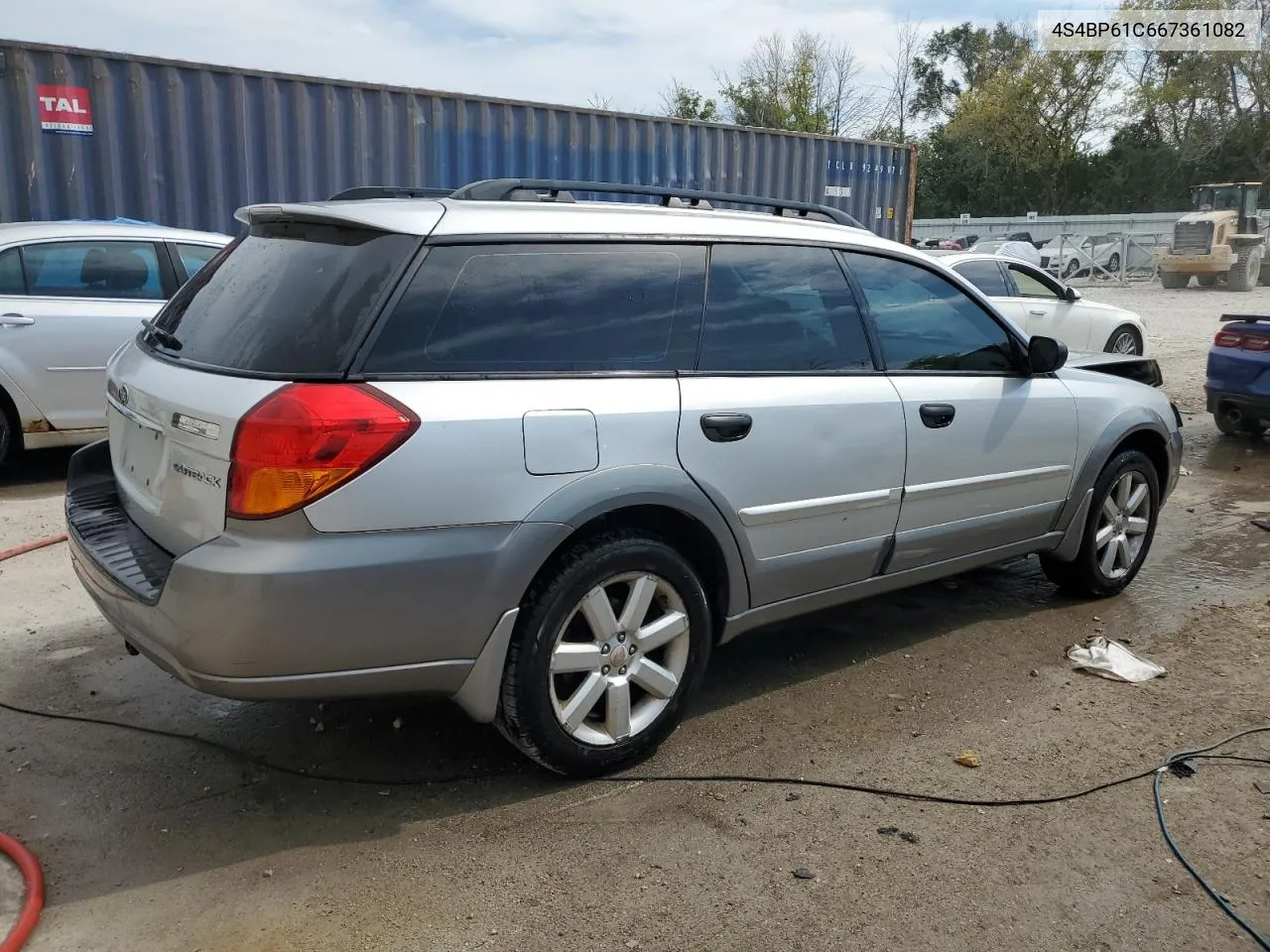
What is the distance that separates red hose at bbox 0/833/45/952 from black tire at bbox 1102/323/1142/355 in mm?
11224

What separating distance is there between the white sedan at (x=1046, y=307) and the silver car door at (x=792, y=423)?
661cm

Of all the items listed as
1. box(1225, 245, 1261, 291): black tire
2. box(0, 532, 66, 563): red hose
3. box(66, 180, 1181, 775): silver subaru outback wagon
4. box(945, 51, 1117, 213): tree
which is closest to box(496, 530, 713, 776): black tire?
box(66, 180, 1181, 775): silver subaru outback wagon

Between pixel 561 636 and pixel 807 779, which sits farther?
pixel 807 779

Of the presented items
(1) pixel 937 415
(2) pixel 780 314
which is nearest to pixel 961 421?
(1) pixel 937 415

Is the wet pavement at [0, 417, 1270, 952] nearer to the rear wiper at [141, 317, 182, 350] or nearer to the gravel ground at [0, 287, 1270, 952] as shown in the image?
the gravel ground at [0, 287, 1270, 952]

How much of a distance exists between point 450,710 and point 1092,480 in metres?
2.98

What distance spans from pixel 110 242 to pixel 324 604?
210 inches

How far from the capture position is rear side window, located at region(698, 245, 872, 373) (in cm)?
360

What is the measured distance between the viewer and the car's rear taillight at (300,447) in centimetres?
273

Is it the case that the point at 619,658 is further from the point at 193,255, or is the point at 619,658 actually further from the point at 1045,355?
the point at 193,255

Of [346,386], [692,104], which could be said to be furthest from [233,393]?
[692,104]

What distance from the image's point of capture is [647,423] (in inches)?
128

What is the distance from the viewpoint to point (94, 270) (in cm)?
701

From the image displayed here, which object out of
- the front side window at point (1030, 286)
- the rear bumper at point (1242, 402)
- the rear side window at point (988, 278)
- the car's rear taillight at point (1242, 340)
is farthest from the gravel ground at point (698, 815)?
the front side window at point (1030, 286)
